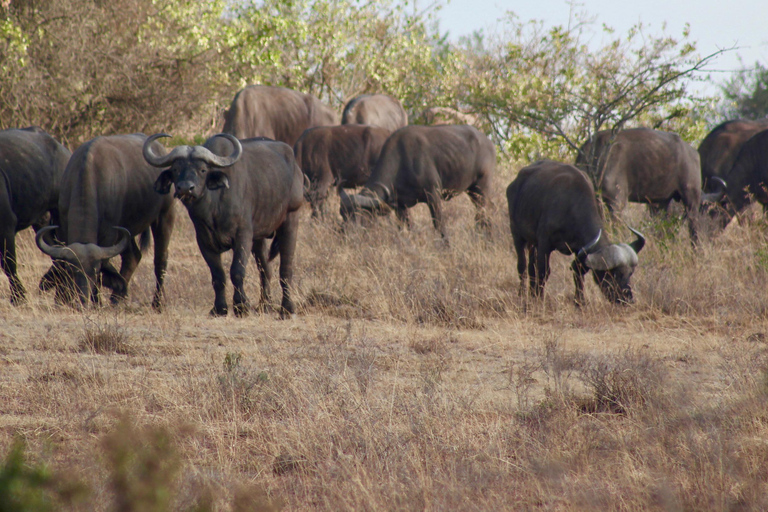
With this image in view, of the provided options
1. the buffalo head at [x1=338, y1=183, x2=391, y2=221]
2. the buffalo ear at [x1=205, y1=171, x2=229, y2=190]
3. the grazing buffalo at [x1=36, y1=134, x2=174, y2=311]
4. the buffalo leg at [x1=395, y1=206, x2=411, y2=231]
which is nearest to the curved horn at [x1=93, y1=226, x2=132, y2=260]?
the grazing buffalo at [x1=36, y1=134, x2=174, y2=311]

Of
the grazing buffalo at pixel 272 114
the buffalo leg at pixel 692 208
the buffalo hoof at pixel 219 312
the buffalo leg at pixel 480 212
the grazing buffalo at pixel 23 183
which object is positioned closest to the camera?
the buffalo hoof at pixel 219 312

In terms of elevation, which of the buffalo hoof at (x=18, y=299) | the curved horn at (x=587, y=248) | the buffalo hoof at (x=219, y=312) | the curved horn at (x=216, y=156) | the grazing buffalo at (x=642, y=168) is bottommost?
the buffalo hoof at (x=219, y=312)

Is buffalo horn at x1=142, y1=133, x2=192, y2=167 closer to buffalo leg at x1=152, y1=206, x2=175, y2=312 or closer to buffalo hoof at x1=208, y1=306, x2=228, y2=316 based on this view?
buffalo hoof at x1=208, y1=306, x2=228, y2=316

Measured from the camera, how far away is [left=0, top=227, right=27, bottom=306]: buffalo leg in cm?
767

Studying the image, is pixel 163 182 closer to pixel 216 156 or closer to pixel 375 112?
pixel 216 156

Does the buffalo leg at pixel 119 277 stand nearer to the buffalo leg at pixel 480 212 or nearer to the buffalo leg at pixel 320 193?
the buffalo leg at pixel 320 193

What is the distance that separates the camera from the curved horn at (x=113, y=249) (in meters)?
7.24

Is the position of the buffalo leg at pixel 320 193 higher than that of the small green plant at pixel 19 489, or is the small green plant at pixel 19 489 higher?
the small green plant at pixel 19 489

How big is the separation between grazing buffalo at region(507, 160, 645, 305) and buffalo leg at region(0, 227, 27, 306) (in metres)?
4.81

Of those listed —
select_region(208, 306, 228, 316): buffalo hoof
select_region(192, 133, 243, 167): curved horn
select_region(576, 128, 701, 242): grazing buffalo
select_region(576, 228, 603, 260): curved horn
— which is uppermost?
select_region(192, 133, 243, 167): curved horn

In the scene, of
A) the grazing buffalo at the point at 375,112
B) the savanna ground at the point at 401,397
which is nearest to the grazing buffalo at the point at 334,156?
the grazing buffalo at the point at 375,112

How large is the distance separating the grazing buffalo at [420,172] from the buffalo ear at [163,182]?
400cm

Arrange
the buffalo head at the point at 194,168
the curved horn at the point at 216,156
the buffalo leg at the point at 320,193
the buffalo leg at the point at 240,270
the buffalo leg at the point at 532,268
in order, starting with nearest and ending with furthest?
the buffalo head at the point at 194,168 < the curved horn at the point at 216,156 < the buffalo leg at the point at 240,270 < the buffalo leg at the point at 532,268 < the buffalo leg at the point at 320,193

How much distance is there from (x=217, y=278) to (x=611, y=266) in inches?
139
